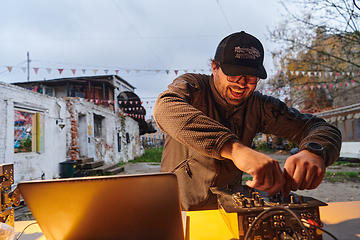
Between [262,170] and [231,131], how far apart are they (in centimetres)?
50

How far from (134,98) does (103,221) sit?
17633mm

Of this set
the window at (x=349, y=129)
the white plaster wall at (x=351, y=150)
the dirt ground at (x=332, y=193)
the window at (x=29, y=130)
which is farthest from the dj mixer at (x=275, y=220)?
the window at (x=349, y=129)

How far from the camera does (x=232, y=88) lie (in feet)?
4.58

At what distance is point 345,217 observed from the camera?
1.16 meters

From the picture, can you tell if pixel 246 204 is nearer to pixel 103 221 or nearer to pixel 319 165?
pixel 319 165

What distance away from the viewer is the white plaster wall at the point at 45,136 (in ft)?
19.4

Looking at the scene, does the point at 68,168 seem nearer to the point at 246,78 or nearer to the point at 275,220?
the point at 246,78

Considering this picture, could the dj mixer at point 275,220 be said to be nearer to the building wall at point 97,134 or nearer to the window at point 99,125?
the building wall at point 97,134

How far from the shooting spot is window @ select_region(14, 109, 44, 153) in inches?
273

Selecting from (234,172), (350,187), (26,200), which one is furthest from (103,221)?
(350,187)

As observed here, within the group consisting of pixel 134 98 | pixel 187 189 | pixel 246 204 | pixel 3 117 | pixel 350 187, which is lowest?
pixel 350 187

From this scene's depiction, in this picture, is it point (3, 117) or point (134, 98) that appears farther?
point (134, 98)

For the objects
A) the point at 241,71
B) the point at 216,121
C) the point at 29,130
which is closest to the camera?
the point at 216,121

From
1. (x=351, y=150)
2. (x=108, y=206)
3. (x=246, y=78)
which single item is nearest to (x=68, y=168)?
(x=246, y=78)
